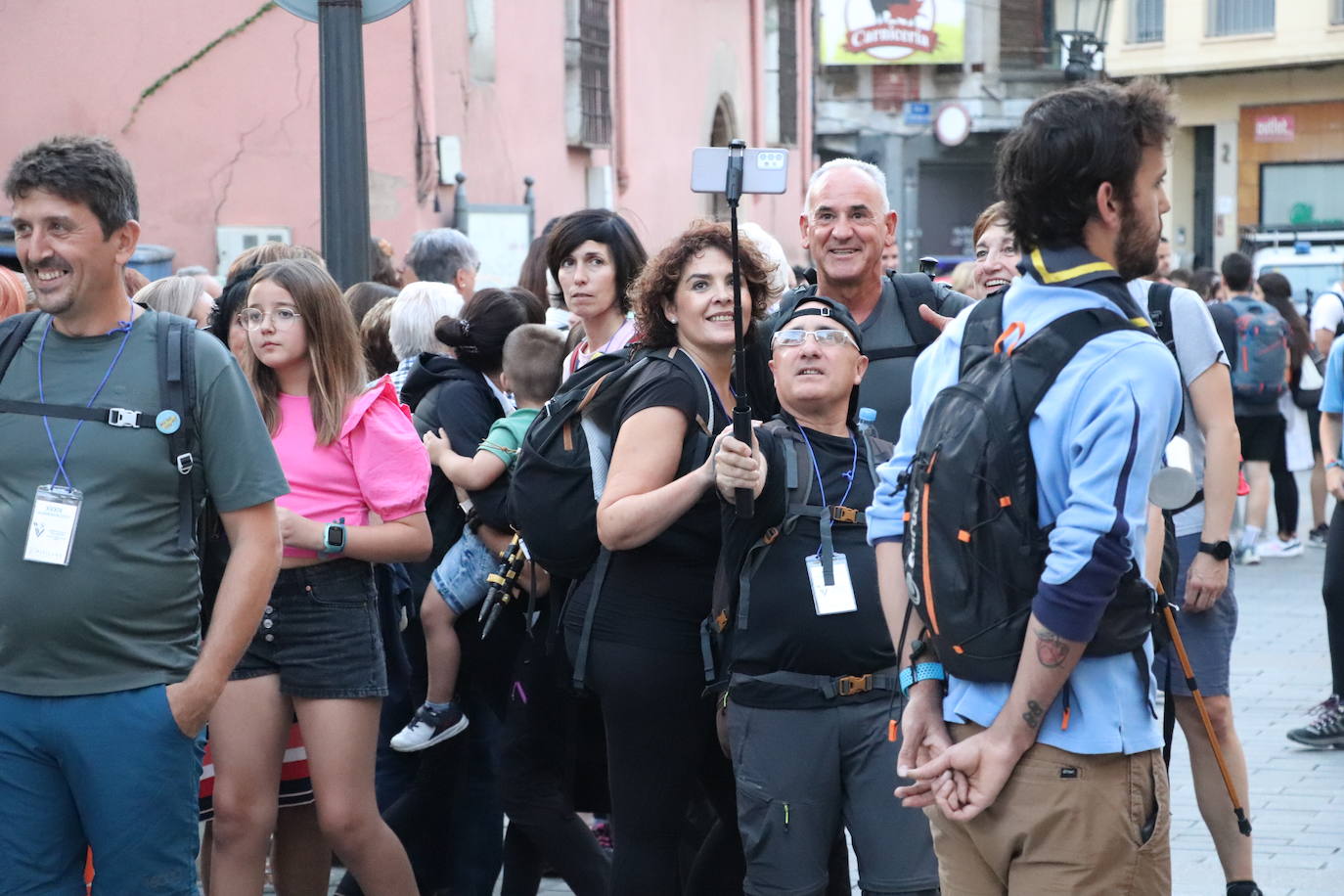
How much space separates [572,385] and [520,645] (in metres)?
1.07

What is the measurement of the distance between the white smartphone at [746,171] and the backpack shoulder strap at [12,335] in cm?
141

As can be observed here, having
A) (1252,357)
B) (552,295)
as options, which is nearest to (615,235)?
(552,295)

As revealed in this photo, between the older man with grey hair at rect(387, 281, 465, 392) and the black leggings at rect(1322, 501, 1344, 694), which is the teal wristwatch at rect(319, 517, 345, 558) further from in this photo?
the black leggings at rect(1322, 501, 1344, 694)

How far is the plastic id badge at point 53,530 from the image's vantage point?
3.33 meters

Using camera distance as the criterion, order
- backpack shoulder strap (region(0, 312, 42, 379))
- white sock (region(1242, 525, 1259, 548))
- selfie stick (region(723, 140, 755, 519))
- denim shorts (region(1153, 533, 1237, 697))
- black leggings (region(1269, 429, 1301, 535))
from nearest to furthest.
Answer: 1. backpack shoulder strap (region(0, 312, 42, 379))
2. selfie stick (region(723, 140, 755, 519))
3. denim shorts (region(1153, 533, 1237, 697))
4. white sock (region(1242, 525, 1259, 548))
5. black leggings (region(1269, 429, 1301, 535))

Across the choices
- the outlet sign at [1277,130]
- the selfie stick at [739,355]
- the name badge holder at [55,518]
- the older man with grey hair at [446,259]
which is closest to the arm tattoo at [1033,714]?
the selfie stick at [739,355]

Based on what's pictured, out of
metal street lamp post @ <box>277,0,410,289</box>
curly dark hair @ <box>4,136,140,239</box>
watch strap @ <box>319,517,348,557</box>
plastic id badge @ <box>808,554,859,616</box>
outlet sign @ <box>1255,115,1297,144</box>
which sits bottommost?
plastic id badge @ <box>808,554,859,616</box>

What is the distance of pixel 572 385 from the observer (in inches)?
170

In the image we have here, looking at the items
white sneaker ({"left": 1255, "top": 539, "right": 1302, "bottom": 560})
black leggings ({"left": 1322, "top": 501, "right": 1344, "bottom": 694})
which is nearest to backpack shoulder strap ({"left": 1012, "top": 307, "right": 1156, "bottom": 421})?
black leggings ({"left": 1322, "top": 501, "right": 1344, "bottom": 694})

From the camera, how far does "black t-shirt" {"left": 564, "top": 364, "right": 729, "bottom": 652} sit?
4.09 m

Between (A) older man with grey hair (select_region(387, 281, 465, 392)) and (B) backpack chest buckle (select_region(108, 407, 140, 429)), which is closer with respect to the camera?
(B) backpack chest buckle (select_region(108, 407, 140, 429))

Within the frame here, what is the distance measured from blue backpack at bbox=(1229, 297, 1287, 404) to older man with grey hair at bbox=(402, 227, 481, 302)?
19.2 ft

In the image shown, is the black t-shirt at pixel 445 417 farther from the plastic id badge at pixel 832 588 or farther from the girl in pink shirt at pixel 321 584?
the plastic id badge at pixel 832 588

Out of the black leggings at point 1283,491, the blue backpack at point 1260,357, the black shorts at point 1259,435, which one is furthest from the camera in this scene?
the black leggings at point 1283,491
